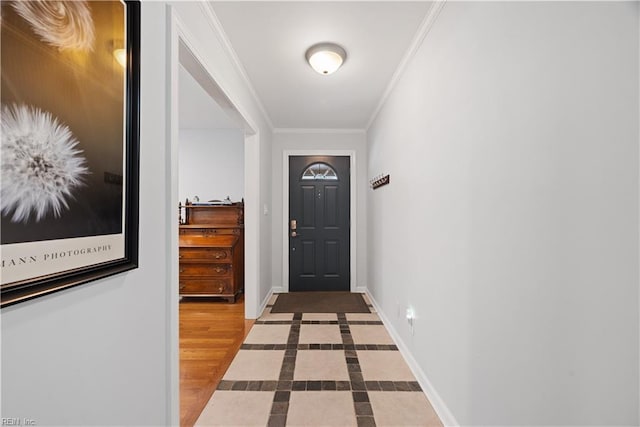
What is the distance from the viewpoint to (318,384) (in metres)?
2.08

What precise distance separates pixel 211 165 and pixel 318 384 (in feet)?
12.0

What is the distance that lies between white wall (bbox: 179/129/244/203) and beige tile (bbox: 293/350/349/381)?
2.86 metres

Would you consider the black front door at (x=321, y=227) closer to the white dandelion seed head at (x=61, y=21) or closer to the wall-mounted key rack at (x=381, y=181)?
the wall-mounted key rack at (x=381, y=181)

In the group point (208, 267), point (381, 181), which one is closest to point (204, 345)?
point (208, 267)

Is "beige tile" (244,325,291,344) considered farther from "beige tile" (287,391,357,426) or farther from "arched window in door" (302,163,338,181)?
"arched window in door" (302,163,338,181)

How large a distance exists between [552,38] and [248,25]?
1721mm

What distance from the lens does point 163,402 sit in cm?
136

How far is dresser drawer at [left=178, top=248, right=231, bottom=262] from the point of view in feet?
12.9

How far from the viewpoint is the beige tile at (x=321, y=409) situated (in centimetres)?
172

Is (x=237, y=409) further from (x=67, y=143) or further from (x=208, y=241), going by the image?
(x=208, y=241)

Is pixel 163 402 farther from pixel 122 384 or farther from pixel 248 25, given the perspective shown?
pixel 248 25

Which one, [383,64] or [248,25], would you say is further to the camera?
[383,64]

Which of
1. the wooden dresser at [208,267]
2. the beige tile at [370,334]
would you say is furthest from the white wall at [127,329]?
the wooden dresser at [208,267]

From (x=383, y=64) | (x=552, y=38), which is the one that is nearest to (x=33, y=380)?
(x=552, y=38)
